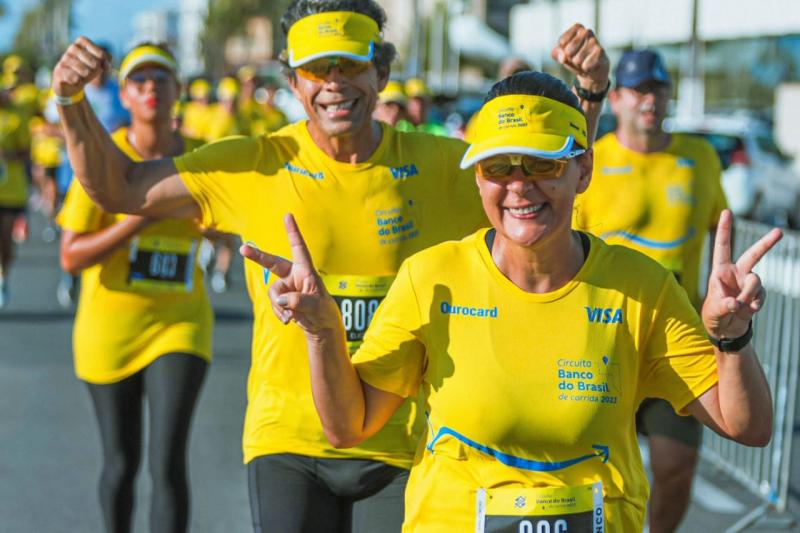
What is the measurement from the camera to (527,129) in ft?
10.5

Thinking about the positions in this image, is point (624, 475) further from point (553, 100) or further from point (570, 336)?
point (553, 100)

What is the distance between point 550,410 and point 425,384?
0.33m

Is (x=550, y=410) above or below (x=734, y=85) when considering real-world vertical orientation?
below

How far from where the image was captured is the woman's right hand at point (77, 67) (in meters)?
4.26

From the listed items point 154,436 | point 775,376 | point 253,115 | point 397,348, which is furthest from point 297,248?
point 253,115

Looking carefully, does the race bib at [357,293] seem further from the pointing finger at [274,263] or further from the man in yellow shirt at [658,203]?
the man in yellow shirt at [658,203]

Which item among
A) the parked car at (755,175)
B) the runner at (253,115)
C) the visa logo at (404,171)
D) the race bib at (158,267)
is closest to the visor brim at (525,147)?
the visa logo at (404,171)

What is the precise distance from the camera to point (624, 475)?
3.35 metres

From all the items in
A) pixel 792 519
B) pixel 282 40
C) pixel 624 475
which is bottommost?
pixel 792 519

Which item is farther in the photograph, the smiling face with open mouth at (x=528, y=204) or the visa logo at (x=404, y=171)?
the visa logo at (x=404, y=171)

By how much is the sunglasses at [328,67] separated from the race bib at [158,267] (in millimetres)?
1842

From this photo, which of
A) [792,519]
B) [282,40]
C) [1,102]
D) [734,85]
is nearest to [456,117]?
[1,102]

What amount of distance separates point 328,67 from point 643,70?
7.57 ft

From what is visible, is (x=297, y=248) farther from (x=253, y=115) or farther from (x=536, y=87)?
(x=253, y=115)
